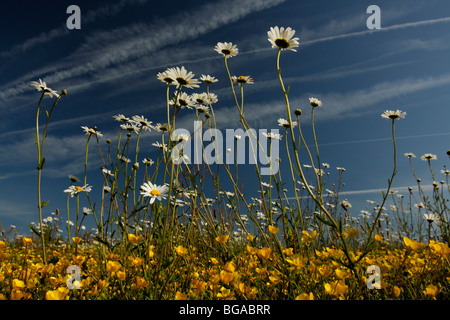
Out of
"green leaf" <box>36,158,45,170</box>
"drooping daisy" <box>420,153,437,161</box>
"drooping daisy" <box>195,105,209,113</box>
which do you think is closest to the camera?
"green leaf" <box>36,158,45,170</box>

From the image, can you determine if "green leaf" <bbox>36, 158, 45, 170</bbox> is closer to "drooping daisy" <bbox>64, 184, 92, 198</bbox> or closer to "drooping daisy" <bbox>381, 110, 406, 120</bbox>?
"drooping daisy" <bbox>64, 184, 92, 198</bbox>

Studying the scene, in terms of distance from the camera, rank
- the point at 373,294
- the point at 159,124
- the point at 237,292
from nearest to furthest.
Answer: the point at 237,292 → the point at 373,294 → the point at 159,124

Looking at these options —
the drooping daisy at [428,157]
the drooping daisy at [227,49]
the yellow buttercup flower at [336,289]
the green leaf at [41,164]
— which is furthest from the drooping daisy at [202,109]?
the drooping daisy at [428,157]

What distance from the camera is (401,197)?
5.50 m

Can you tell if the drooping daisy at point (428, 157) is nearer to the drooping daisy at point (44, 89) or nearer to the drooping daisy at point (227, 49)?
the drooping daisy at point (227, 49)

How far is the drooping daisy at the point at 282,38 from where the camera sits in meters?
1.60

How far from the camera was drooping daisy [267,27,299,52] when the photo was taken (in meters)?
1.60

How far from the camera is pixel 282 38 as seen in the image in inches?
64.0

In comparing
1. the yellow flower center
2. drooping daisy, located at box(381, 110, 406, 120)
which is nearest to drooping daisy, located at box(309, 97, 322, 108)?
drooping daisy, located at box(381, 110, 406, 120)

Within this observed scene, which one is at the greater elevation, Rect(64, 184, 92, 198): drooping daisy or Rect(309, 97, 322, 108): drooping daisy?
Rect(309, 97, 322, 108): drooping daisy
